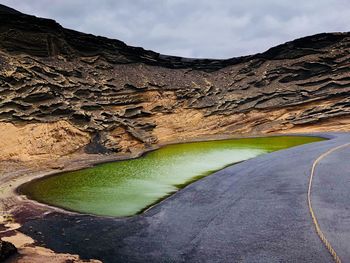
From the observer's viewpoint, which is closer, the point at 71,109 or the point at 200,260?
the point at 200,260

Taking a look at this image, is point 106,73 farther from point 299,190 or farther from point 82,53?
point 299,190

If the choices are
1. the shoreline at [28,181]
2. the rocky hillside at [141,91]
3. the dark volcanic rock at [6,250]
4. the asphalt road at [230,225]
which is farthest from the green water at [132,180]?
the rocky hillside at [141,91]

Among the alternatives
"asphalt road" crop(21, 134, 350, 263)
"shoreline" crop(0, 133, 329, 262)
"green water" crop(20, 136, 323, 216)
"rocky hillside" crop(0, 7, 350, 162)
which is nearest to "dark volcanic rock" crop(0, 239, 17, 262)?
"shoreline" crop(0, 133, 329, 262)

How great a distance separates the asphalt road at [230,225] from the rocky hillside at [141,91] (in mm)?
17222

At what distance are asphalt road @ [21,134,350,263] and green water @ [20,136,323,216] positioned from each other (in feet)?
5.25

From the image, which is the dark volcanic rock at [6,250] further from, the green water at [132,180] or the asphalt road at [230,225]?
the green water at [132,180]

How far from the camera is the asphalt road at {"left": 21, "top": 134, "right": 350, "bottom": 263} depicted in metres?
11.1

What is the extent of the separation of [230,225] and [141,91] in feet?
106

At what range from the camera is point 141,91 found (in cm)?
4384

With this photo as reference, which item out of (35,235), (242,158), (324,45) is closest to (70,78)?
(242,158)

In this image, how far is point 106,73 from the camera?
42.5 metres

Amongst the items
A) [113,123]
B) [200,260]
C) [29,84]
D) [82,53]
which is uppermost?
[82,53]

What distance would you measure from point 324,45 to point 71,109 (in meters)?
34.0

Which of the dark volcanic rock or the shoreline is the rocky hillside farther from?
the dark volcanic rock
